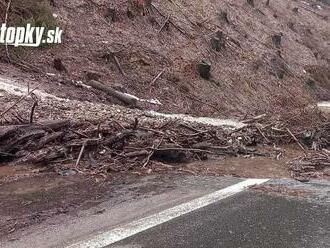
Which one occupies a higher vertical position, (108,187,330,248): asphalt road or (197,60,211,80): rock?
(197,60,211,80): rock

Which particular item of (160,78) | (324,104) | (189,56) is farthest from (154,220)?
(324,104)

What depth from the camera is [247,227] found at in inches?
223

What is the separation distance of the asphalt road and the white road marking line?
108 millimetres

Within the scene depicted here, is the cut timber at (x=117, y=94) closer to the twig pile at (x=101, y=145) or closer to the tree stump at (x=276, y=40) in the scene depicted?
the twig pile at (x=101, y=145)

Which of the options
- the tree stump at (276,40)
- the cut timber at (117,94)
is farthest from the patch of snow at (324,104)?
the cut timber at (117,94)

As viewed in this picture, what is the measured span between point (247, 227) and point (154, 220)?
1050 millimetres

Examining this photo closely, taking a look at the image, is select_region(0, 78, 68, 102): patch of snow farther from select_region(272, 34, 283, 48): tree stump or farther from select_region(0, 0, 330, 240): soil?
select_region(272, 34, 283, 48): tree stump

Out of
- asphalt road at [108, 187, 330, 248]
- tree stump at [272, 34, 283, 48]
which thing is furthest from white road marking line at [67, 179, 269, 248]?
tree stump at [272, 34, 283, 48]

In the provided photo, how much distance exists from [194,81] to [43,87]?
6.93 m

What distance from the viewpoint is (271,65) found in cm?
2441

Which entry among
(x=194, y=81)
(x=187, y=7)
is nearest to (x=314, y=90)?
(x=187, y=7)

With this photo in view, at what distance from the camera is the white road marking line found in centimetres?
505

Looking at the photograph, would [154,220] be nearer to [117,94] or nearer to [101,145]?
[101,145]

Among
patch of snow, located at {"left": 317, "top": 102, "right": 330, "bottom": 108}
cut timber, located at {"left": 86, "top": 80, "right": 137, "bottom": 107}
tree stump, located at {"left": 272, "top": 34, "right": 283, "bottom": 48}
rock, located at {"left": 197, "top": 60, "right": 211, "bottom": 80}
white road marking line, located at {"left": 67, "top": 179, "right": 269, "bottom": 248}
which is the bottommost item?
patch of snow, located at {"left": 317, "top": 102, "right": 330, "bottom": 108}
